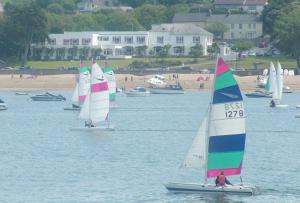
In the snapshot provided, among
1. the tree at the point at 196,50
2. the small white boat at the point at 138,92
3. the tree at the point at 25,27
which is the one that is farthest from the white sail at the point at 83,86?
the tree at the point at 196,50

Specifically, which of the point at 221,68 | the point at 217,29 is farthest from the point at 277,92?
the point at 217,29

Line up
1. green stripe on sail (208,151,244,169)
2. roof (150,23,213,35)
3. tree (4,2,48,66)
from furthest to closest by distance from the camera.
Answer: roof (150,23,213,35)
tree (4,2,48,66)
green stripe on sail (208,151,244,169)

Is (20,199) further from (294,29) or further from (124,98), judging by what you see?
(294,29)

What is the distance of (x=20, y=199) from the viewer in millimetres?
56438

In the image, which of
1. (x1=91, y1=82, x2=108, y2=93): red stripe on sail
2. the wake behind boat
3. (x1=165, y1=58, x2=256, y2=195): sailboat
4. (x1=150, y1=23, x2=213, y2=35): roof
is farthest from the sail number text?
(x1=150, y1=23, x2=213, y2=35): roof

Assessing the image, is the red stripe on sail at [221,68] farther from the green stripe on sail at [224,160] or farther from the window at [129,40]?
the window at [129,40]

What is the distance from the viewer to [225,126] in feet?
182

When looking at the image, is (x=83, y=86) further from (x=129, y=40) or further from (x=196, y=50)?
(x=129, y=40)

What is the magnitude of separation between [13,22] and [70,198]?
110 m

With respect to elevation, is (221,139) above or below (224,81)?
below

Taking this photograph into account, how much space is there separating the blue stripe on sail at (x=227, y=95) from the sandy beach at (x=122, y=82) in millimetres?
84433

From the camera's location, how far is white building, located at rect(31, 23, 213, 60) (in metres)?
176

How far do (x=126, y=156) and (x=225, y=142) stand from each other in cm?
1712

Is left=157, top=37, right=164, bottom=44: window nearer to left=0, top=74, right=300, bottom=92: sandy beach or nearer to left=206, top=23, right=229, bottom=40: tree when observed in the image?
left=206, top=23, right=229, bottom=40: tree
